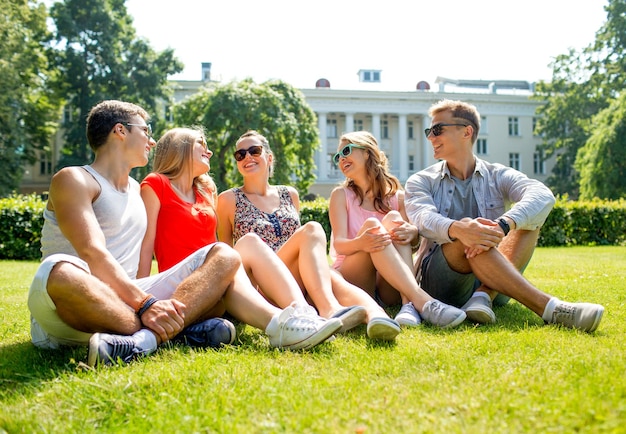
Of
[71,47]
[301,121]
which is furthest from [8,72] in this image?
[301,121]

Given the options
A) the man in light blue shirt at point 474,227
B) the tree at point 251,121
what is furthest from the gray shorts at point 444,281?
the tree at point 251,121

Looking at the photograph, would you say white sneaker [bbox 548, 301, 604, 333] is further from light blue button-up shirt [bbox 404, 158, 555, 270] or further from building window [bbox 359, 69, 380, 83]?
building window [bbox 359, 69, 380, 83]

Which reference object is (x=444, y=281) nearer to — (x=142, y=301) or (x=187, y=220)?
(x=187, y=220)

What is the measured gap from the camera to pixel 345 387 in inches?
93.4

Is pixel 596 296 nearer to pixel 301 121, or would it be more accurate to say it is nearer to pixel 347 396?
pixel 347 396

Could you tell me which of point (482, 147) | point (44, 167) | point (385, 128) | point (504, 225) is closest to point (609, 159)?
point (482, 147)

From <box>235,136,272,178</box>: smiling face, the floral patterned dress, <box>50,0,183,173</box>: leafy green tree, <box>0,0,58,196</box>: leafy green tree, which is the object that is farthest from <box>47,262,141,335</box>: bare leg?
<box>50,0,183,173</box>: leafy green tree

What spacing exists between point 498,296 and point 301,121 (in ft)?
71.7

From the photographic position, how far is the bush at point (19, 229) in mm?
13930

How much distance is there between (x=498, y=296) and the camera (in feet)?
14.9

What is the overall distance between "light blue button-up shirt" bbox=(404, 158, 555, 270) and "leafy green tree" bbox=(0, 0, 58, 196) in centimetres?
2515

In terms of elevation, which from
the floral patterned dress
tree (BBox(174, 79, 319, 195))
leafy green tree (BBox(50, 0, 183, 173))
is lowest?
the floral patterned dress

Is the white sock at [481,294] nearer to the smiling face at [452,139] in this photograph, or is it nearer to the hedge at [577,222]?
the smiling face at [452,139]

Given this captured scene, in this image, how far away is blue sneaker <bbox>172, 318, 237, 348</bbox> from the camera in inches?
129
